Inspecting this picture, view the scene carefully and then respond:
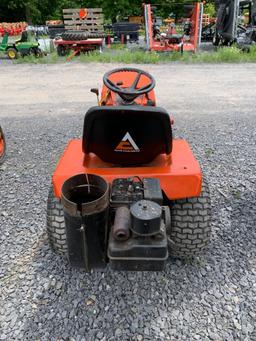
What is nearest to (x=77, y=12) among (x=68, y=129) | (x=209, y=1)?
(x=68, y=129)

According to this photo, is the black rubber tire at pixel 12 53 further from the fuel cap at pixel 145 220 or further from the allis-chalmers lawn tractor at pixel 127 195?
the fuel cap at pixel 145 220

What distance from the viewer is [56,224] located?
200cm

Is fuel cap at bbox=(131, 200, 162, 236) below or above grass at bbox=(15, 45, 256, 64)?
above

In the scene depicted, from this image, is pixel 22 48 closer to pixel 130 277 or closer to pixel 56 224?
pixel 56 224

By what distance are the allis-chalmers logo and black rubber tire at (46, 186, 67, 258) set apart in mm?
491

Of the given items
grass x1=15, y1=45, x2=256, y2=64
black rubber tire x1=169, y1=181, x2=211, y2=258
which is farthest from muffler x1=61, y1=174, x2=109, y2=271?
grass x1=15, y1=45, x2=256, y2=64

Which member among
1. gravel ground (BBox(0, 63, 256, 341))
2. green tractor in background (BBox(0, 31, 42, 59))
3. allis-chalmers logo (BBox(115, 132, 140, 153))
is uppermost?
allis-chalmers logo (BBox(115, 132, 140, 153))

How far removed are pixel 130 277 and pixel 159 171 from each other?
2.22 feet

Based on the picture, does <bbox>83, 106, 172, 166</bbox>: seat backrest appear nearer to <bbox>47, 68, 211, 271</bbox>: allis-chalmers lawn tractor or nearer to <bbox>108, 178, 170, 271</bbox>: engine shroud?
<bbox>47, 68, 211, 271</bbox>: allis-chalmers lawn tractor

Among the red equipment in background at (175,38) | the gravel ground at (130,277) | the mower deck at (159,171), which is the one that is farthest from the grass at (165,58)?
the mower deck at (159,171)

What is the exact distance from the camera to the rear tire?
2.00 m

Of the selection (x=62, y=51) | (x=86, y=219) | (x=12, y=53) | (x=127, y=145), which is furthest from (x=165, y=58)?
(x=86, y=219)

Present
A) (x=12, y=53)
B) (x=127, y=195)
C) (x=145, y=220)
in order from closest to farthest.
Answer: (x=145, y=220) < (x=127, y=195) < (x=12, y=53)

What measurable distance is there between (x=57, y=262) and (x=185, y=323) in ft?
2.92
